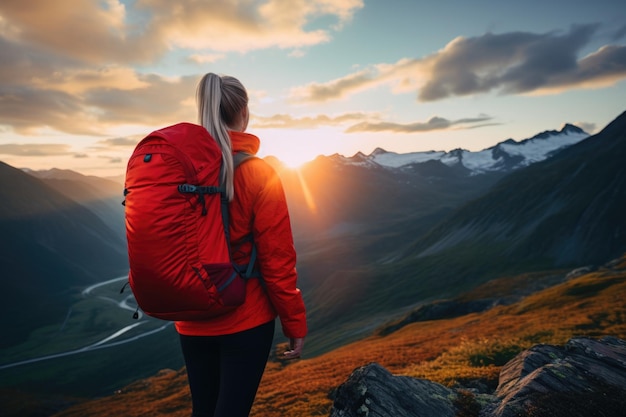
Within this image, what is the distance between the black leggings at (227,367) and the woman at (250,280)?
11mm

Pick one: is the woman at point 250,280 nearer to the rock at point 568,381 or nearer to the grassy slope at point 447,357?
the rock at point 568,381

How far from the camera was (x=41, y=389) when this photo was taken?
115m

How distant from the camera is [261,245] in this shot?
447 centimetres

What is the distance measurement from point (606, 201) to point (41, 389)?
665 ft

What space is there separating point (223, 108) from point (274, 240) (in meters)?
1.72

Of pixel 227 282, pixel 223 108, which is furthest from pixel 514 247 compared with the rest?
pixel 227 282

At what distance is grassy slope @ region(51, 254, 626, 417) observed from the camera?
15.0 m

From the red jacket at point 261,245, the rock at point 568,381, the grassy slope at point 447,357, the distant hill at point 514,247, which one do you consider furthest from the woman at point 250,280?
Answer: the distant hill at point 514,247

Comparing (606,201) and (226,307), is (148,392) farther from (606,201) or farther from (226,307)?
(606,201)

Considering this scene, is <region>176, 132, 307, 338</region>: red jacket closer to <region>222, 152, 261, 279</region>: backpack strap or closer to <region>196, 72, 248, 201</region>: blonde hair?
<region>222, 152, 261, 279</region>: backpack strap

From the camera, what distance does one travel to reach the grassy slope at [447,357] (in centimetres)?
1503

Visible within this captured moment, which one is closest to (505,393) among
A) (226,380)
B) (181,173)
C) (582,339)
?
(582,339)

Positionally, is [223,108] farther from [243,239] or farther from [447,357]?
[447,357]

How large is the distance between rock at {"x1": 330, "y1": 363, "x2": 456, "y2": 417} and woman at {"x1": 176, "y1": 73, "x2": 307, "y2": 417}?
2.81 meters
